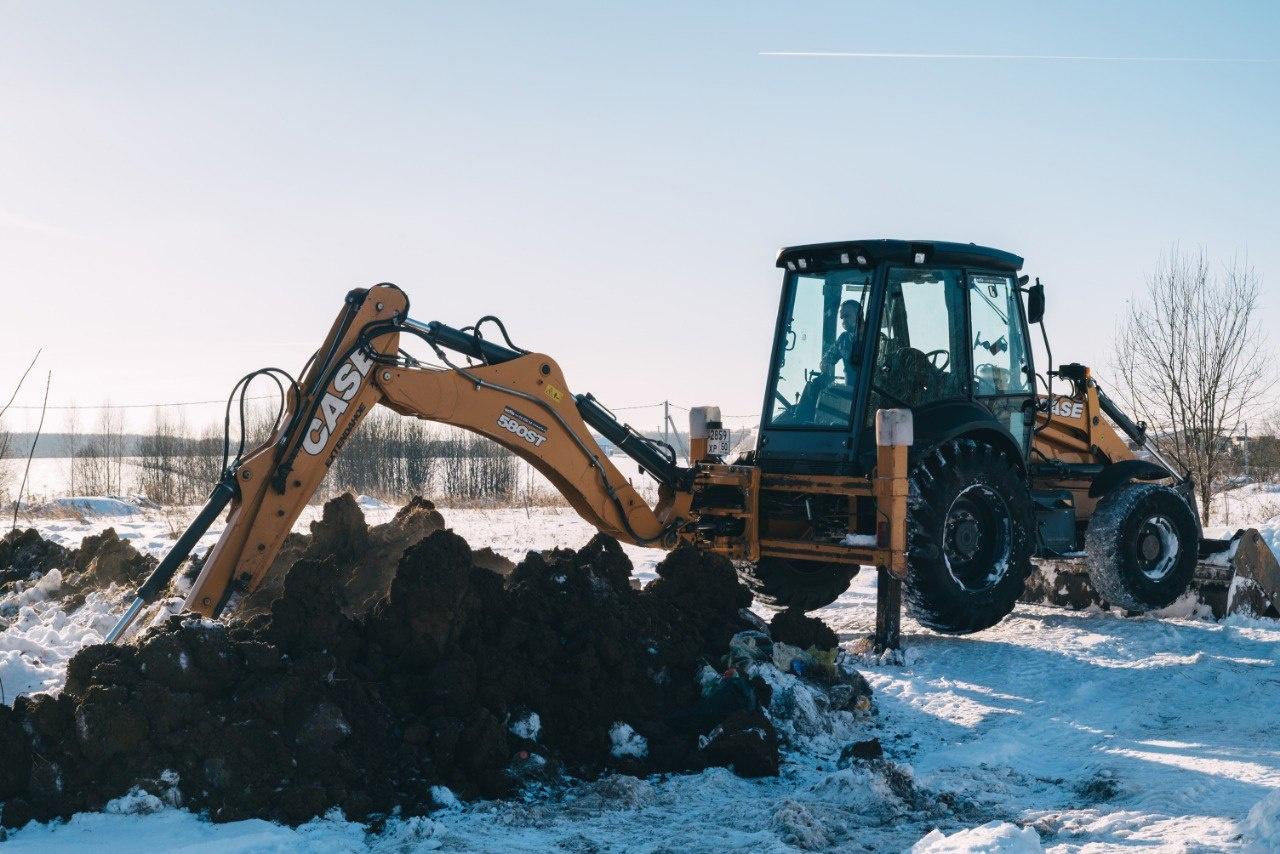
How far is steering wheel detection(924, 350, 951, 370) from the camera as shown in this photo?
861cm

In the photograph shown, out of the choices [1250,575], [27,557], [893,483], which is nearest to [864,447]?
[893,483]

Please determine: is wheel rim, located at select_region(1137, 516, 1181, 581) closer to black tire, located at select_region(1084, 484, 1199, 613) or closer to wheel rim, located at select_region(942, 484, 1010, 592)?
black tire, located at select_region(1084, 484, 1199, 613)

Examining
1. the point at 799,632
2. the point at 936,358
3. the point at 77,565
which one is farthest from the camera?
the point at 77,565

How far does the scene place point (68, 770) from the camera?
4.88 meters

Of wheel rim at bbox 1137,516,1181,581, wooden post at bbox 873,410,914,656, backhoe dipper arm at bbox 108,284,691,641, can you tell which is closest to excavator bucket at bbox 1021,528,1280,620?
wheel rim at bbox 1137,516,1181,581

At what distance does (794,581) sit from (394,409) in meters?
3.63

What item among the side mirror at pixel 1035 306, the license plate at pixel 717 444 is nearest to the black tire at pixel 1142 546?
the side mirror at pixel 1035 306

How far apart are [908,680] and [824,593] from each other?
6.33 ft

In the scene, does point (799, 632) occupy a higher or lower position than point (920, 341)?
lower

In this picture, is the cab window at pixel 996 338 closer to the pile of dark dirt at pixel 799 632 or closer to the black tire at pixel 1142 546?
the black tire at pixel 1142 546

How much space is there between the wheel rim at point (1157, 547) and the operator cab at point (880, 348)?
1.52 m

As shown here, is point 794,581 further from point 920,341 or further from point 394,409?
point 394,409

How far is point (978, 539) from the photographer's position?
8.52 m

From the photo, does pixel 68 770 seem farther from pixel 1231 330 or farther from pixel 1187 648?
pixel 1231 330
